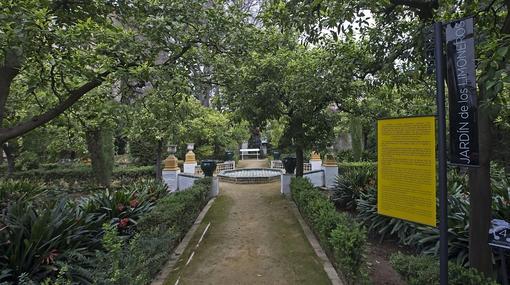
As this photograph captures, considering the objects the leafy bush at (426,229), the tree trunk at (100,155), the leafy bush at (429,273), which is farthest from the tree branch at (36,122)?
the tree trunk at (100,155)

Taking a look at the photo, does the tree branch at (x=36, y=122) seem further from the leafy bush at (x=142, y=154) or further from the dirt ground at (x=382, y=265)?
the leafy bush at (x=142, y=154)

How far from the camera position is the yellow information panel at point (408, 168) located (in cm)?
316

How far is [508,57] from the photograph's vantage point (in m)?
2.53

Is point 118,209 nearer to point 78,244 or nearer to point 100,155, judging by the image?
point 78,244

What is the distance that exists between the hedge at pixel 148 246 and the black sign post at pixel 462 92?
10.4ft

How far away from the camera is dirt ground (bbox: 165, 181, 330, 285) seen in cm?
512

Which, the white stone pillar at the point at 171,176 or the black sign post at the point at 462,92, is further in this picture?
the white stone pillar at the point at 171,176

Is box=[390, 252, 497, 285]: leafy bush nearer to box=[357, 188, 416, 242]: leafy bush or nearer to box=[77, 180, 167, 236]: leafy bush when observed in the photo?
box=[357, 188, 416, 242]: leafy bush

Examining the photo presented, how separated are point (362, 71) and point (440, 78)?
3310 millimetres

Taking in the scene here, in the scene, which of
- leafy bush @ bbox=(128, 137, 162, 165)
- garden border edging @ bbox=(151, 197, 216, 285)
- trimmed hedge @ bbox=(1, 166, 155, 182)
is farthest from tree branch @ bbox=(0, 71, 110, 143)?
leafy bush @ bbox=(128, 137, 162, 165)

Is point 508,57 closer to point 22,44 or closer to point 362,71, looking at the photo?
point 362,71

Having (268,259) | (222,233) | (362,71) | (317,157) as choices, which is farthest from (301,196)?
(317,157)

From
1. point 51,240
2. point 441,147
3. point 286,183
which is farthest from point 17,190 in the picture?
point 441,147

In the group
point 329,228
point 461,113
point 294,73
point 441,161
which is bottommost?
point 329,228
